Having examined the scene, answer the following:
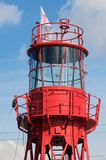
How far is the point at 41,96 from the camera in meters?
35.2

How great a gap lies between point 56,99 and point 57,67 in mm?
2178

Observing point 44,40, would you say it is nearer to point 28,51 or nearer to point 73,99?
point 28,51

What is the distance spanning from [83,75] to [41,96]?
3428 mm

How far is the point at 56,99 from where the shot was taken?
35.0 m

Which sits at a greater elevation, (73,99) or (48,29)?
(48,29)

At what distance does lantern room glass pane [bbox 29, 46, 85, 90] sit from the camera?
117ft

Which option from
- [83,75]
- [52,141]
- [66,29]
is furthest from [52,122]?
[66,29]

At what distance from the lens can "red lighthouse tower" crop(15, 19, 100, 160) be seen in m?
34.8

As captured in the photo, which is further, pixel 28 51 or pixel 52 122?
pixel 28 51

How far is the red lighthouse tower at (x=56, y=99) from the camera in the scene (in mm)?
34750

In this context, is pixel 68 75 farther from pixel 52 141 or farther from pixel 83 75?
pixel 52 141

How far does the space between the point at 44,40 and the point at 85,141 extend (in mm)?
7046

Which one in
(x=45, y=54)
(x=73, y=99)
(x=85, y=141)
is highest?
(x=45, y=54)

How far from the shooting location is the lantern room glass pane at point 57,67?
117ft
